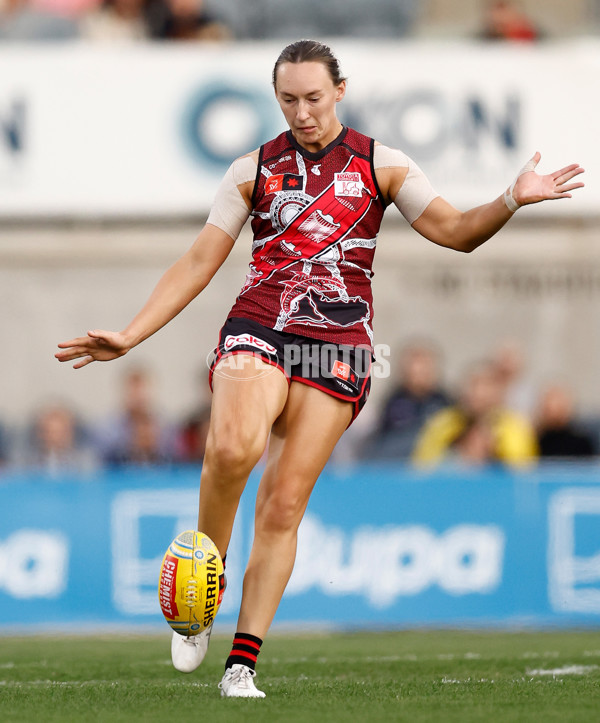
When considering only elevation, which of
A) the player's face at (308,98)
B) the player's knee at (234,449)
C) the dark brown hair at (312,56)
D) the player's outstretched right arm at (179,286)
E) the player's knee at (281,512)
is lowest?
the player's knee at (281,512)

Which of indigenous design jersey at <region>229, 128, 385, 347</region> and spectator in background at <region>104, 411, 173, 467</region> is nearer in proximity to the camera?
indigenous design jersey at <region>229, 128, 385, 347</region>

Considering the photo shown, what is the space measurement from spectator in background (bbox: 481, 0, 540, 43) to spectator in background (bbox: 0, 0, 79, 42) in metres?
3.63

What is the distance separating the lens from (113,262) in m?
11.8

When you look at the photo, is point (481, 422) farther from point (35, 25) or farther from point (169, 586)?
point (35, 25)

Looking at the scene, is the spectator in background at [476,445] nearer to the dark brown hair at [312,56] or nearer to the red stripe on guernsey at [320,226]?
the red stripe on guernsey at [320,226]

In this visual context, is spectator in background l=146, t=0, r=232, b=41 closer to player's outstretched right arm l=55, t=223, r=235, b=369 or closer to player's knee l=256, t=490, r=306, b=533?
player's outstretched right arm l=55, t=223, r=235, b=369

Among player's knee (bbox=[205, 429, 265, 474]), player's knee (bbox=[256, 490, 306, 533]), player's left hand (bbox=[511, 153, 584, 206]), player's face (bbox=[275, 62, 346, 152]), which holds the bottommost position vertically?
player's knee (bbox=[256, 490, 306, 533])

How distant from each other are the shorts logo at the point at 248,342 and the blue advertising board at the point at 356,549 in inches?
161

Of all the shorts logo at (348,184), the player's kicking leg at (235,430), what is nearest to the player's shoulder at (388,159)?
the shorts logo at (348,184)

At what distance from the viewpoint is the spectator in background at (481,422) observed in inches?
369

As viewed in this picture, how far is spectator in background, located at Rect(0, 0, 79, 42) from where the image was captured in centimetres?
1133

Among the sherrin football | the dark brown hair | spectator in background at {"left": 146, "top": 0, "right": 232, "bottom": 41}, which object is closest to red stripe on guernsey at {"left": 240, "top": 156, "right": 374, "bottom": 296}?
the dark brown hair

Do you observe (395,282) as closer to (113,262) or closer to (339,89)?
(113,262)

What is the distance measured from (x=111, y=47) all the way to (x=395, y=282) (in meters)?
3.96
